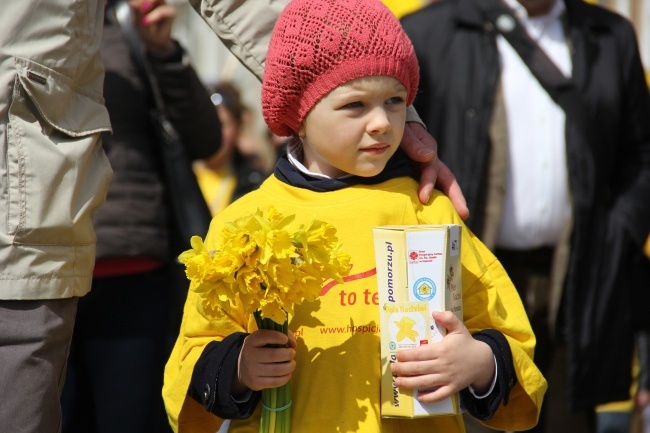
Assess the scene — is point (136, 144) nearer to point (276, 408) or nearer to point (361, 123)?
point (361, 123)

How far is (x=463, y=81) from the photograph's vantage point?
13.3 ft

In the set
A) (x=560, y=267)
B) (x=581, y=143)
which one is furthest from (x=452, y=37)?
(x=560, y=267)

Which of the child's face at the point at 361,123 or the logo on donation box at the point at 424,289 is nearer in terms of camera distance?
the logo on donation box at the point at 424,289

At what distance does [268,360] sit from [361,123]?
1.91 feet

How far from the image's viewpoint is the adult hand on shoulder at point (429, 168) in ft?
8.83

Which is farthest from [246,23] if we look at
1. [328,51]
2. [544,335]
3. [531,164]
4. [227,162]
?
[227,162]

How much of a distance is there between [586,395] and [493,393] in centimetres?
182

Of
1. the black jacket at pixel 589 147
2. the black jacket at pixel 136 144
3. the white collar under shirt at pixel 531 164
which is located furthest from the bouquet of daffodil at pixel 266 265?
the white collar under shirt at pixel 531 164

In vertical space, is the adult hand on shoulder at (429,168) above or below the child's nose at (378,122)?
below

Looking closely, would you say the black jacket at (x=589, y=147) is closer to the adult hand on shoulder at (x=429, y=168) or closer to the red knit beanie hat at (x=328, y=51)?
the adult hand on shoulder at (x=429, y=168)

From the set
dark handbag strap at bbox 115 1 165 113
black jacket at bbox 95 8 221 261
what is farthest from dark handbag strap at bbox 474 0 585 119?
dark handbag strap at bbox 115 1 165 113

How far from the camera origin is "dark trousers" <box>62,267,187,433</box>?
3637mm

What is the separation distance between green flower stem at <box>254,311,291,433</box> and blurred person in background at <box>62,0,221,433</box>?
1.30m

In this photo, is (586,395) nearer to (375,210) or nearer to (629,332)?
(629,332)
